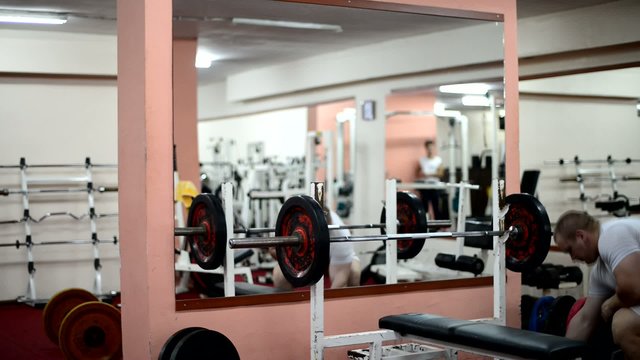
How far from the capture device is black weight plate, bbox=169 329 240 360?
10.4 ft

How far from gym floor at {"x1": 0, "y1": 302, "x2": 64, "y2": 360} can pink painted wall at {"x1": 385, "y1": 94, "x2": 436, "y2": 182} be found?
4638mm

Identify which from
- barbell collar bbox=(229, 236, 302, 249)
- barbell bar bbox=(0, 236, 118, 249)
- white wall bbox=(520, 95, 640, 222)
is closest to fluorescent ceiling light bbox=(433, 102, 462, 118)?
white wall bbox=(520, 95, 640, 222)

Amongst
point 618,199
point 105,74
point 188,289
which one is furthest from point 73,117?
point 618,199

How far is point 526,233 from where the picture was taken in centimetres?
372

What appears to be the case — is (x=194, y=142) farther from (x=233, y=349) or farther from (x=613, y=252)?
(x=613, y=252)

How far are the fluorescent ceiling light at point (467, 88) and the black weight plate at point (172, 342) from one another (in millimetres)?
2487

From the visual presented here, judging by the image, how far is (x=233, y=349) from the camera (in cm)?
329

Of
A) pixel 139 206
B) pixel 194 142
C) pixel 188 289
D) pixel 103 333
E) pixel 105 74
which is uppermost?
pixel 105 74

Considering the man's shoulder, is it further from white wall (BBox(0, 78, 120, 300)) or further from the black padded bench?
white wall (BBox(0, 78, 120, 300))

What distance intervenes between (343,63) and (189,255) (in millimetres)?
3044

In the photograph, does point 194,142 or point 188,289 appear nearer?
point 188,289

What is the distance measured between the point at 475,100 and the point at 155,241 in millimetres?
2924

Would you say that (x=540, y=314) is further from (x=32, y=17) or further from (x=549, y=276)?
(x=32, y=17)

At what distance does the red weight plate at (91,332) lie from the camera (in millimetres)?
4195
